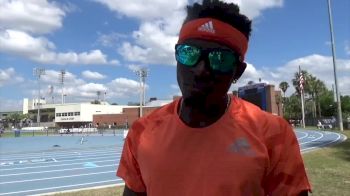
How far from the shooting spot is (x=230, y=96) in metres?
1.97

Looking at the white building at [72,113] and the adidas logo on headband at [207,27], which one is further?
the white building at [72,113]

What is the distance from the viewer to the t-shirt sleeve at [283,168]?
1707 mm

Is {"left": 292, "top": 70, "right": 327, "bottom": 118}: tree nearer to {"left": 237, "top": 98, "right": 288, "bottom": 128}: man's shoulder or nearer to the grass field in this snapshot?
the grass field

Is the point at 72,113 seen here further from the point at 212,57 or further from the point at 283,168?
the point at 283,168

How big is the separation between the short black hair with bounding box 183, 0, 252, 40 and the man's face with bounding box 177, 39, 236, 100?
13 cm

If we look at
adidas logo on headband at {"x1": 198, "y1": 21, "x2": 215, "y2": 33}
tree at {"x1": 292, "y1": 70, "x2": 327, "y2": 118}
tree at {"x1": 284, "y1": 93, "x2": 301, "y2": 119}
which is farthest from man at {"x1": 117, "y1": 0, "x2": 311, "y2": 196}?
tree at {"x1": 284, "y1": 93, "x2": 301, "y2": 119}

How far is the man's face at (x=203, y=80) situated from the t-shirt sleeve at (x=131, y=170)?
0.34 metres

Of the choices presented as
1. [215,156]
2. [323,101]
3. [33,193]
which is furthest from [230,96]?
[323,101]

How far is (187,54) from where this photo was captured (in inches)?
72.4

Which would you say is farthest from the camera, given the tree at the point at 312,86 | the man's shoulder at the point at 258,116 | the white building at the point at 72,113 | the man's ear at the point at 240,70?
the white building at the point at 72,113

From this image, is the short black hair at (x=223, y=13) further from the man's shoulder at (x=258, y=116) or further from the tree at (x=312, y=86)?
the tree at (x=312, y=86)

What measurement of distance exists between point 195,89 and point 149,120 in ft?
1.03

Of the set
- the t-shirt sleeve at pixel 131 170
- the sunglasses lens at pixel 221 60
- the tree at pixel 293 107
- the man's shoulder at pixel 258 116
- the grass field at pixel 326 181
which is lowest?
the grass field at pixel 326 181

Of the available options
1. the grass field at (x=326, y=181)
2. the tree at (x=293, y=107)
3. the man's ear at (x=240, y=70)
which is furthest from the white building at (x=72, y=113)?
the man's ear at (x=240, y=70)
